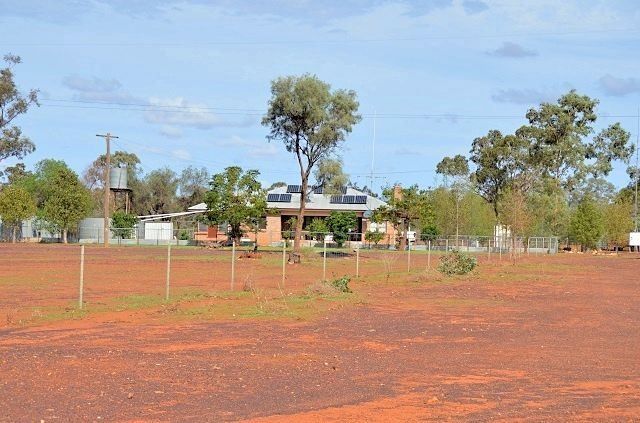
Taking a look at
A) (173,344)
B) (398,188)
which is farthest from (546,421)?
(398,188)

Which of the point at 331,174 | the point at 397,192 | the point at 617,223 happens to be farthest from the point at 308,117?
the point at 617,223

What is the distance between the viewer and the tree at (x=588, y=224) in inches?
4013

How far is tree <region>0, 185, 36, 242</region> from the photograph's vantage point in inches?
3607

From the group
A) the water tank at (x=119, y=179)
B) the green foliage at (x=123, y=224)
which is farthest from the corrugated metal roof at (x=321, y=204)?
the water tank at (x=119, y=179)

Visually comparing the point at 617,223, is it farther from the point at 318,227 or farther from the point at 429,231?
the point at 318,227

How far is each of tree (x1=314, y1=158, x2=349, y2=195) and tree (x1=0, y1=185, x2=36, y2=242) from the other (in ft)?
126

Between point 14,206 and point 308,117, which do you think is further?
point 14,206

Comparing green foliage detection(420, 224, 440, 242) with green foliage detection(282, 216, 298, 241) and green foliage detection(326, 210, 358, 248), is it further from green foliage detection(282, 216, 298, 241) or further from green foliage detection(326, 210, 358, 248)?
green foliage detection(282, 216, 298, 241)

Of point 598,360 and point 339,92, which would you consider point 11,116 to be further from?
point 598,360

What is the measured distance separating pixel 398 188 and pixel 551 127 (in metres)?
19.5

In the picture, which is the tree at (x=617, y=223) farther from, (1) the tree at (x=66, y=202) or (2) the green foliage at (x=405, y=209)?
(1) the tree at (x=66, y=202)

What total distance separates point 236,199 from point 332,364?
202 ft

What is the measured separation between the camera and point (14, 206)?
91.9 metres

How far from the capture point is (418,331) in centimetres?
1980
